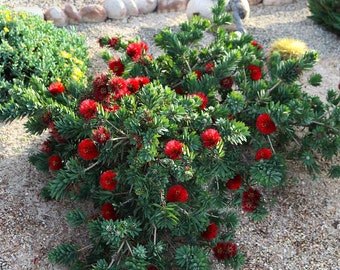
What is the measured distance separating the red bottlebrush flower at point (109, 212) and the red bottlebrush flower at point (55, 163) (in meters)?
0.40

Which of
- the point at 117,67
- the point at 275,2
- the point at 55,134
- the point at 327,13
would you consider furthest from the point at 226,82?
the point at 275,2

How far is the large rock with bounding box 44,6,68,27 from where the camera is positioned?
5320 millimetres

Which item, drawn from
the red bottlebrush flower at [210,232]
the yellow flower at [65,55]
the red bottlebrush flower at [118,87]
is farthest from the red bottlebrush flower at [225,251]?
the yellow flower at [65,55]

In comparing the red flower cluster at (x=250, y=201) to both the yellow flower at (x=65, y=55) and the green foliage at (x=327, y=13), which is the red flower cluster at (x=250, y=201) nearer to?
the yellow flower at (x=65, y=55)

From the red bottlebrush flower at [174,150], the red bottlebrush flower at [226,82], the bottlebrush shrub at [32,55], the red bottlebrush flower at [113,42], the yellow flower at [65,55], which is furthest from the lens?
the yellow flower at [65,55]

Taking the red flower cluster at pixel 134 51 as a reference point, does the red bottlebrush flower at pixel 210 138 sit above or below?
below

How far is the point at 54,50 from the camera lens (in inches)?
165

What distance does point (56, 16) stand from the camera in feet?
17.5

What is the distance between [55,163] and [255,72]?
147cm

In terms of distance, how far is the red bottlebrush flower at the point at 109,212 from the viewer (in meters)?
2.81

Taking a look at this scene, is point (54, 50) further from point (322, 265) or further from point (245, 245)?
point (322, 265)

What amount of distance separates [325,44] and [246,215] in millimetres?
2973

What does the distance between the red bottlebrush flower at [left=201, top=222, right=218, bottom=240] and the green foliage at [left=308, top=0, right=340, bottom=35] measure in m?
3.67

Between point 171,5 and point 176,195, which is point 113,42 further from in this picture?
point 171,5
